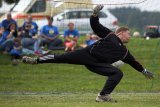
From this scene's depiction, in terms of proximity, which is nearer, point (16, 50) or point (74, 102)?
point (74, 102)

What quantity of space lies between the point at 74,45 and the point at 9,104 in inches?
451

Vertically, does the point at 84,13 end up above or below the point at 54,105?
below

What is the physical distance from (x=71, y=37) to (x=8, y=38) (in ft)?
7.60

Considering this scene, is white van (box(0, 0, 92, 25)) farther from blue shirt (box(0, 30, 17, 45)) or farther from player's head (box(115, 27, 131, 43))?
player's head (box(115, 27, 131, 43))

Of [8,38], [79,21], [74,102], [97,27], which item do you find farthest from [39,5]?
[74,102]

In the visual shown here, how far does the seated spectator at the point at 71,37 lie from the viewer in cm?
2436

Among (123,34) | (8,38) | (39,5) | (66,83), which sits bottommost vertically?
(8,38)

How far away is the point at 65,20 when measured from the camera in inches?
1029

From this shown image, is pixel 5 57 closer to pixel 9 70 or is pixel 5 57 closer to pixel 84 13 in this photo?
pixel 9 70

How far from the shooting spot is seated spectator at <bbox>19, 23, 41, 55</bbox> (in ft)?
79.1

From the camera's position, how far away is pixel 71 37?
81.4 ft

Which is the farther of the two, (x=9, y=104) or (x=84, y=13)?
(x=84, y=13)

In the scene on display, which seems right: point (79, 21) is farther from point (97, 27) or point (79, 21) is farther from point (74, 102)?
point (74, 102)

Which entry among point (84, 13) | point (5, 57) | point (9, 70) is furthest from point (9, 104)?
point (84, 13)
